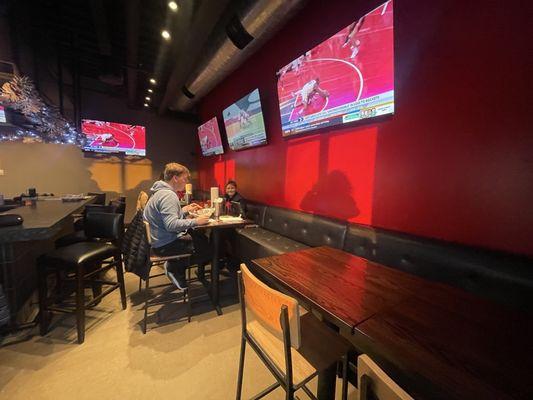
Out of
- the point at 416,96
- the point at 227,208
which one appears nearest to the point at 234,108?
the point at 227,208

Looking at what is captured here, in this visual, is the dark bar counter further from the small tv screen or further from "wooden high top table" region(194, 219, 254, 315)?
the small tv screen

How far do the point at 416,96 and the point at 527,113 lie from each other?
669 millimetres

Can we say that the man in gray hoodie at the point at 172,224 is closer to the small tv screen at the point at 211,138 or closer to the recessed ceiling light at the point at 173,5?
the recessed ceiling light at the point at 173,5

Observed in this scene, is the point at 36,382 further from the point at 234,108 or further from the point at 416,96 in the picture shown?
the point at 234,108

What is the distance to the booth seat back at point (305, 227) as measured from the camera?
2.32m

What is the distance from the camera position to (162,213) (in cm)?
214

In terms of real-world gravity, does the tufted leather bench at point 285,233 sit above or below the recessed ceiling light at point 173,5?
below

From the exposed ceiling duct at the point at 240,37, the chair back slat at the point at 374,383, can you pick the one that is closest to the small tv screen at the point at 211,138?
the exposed ceiling duct at the point at 240,37

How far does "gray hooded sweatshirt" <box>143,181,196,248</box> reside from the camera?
6.97 ft

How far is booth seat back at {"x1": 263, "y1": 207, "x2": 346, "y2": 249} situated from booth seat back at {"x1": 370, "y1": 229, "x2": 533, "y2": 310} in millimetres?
489

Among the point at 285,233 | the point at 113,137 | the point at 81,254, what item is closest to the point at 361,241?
the point at 285,233

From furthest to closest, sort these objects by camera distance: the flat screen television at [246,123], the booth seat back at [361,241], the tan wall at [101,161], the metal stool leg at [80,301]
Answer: the tan wall at [101,161] < the flat screen television at [246,123] < the booth seat back at [361,241] < the metal stool leg at [80,301]

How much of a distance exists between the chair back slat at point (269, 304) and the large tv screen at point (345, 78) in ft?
5.82

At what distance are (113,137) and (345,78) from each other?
225 inches
